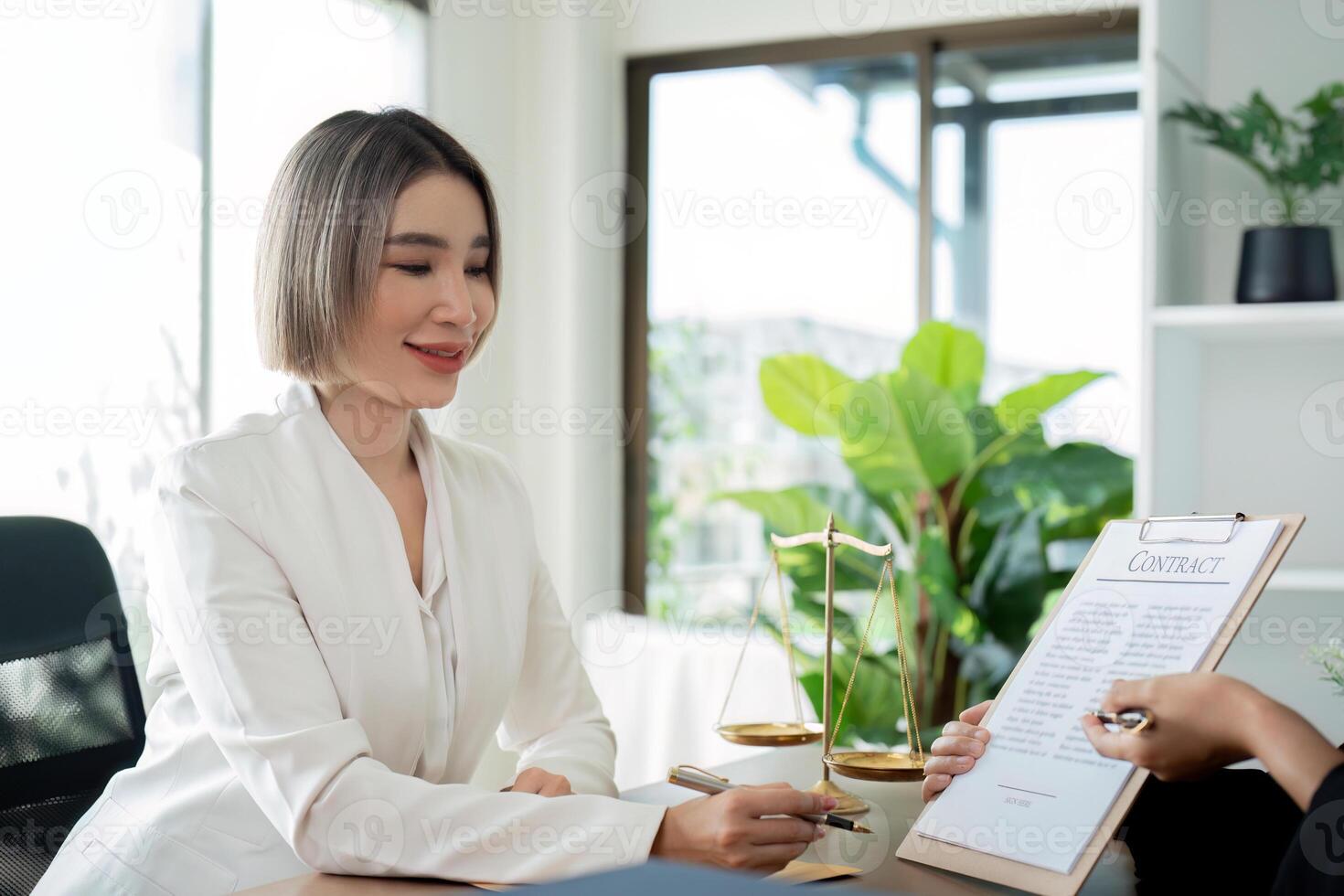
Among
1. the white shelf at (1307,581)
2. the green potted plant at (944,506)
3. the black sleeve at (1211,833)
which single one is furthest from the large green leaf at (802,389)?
the black sleeve at (1211,833)

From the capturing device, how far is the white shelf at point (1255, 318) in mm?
2393

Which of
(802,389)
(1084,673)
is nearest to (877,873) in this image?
(1084,673)

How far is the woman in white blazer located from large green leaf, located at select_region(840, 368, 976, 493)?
1401 millimetres

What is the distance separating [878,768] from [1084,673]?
0.95 feet

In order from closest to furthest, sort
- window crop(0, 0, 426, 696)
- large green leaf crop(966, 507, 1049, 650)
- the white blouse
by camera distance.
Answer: the white blouse
window crop(0, 0, 426, 696)
large green leaf crop(966, 507, 1049, 650)

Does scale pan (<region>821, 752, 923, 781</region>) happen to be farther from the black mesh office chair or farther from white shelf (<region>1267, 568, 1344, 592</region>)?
white shelf (<region>1267, 568, 1344, 592</region>)

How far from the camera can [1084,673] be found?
3.78 feet

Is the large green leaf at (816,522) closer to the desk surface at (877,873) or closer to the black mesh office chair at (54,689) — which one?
the desk surface at (877,873)

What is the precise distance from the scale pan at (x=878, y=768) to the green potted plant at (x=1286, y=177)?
158 cm

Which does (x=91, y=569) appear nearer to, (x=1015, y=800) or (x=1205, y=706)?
(x=1015, y=800)

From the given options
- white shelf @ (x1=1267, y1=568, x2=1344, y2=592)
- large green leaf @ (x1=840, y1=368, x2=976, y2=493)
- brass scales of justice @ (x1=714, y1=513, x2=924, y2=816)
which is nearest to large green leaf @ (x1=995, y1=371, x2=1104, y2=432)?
large green leaf @ (x1=840, y1=368, x2=976, y2=493)

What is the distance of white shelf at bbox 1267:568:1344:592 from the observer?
90.0 inches

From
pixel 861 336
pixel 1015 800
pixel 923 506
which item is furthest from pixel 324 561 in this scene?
pixel 861 336

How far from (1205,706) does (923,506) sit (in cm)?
213
